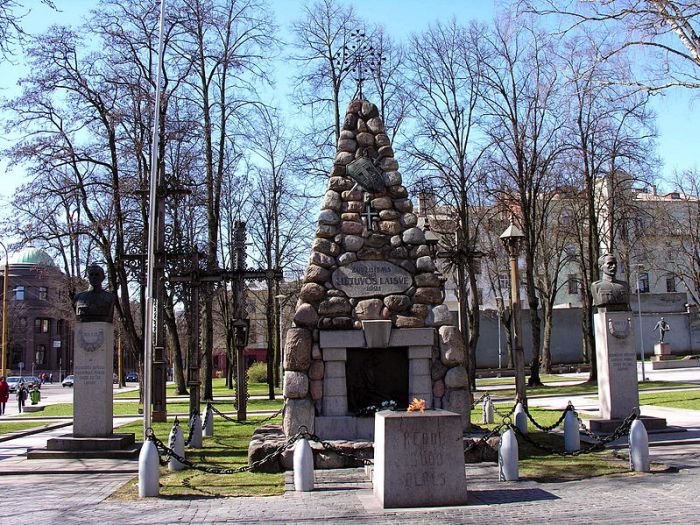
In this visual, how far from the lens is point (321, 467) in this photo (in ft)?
38.2

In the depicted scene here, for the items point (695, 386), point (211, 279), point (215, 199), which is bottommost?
point (695, 386)

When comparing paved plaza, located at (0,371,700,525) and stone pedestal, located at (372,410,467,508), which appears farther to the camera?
stone pedestal, located at (372,410,467,508)

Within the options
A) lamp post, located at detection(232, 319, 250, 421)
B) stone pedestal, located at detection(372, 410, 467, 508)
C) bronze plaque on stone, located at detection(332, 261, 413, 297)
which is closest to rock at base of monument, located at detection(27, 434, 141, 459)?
bronze plaque on stone, located at detection(332, 261, 413, 297)

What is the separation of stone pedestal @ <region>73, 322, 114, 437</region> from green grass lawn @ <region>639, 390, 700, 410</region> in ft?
53.4

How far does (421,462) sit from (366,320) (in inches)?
168

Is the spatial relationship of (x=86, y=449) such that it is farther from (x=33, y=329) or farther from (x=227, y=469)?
(x=33, y=329)

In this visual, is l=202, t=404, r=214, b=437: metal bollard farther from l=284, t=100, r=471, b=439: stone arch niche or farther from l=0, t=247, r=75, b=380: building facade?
l=0, t=247, r=75, b=380: building facade

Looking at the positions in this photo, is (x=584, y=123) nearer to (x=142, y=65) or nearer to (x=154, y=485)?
(x=142, y=65)

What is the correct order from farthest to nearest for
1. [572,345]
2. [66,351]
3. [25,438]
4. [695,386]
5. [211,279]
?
1. [66,351]
2. [572,345]
3. [695,386]
4. [211,279]
5. [25,438]

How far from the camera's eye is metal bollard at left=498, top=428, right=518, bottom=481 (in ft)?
33.2

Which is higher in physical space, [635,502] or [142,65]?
[142,65]

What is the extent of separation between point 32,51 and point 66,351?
65.4m

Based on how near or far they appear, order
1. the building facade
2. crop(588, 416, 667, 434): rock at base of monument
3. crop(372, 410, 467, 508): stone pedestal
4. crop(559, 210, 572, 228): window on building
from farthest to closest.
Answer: the building facade
crop(559, 210, 572, 228): window on building
crop(588, 416, 667, 434): rock at base of monument
crop(372, 410, 467, 508): stone pedestal

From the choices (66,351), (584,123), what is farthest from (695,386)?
(66,351)
